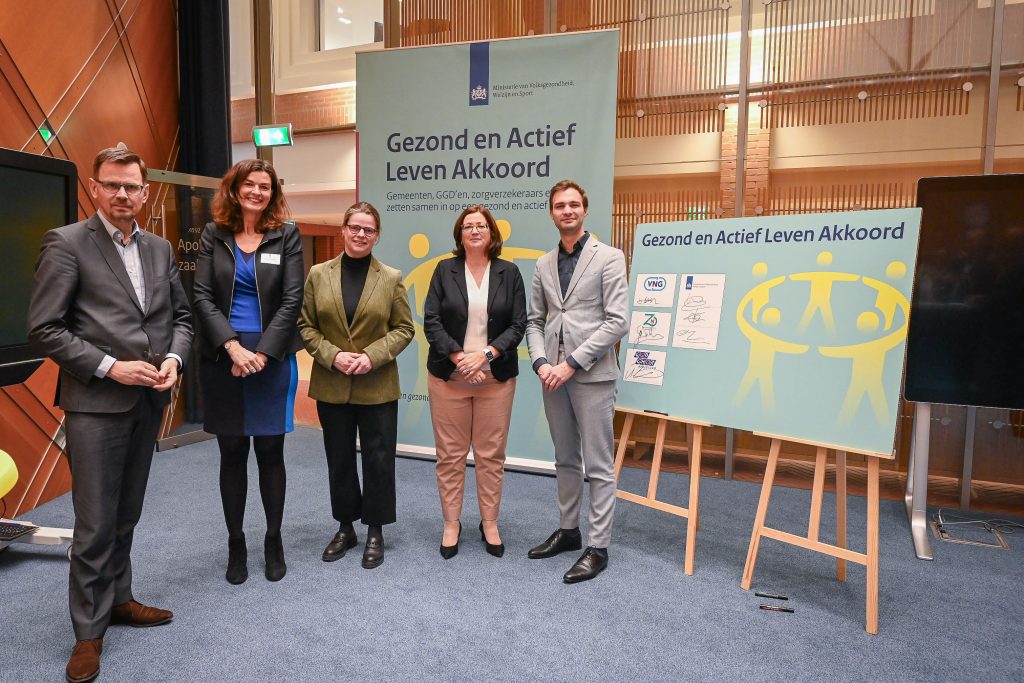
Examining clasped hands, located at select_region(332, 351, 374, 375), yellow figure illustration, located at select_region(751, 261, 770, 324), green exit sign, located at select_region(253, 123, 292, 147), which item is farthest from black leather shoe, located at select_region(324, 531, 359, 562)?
green exit sign, located at select_region(253, 123, 292, 147)

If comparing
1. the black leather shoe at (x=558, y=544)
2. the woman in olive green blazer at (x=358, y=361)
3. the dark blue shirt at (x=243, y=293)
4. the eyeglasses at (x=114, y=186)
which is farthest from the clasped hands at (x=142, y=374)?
the black leather shoe at (x=558, y=544)

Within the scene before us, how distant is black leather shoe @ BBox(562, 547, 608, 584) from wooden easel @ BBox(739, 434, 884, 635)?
61 centimetres

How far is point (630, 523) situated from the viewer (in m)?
3.45

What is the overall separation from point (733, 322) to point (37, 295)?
2651mm

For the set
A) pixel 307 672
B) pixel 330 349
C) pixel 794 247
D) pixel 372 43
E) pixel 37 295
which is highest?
pixel 372 43

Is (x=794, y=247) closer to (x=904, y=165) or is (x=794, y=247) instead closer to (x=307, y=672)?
(x=904, y=165)

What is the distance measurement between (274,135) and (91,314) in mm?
3611

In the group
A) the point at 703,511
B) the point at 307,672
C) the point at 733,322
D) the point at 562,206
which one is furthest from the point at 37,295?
the point at 703,511

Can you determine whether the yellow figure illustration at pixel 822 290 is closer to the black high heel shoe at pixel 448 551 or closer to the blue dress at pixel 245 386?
the black high heel shoe at pixel 448 551

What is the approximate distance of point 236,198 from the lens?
252 centimetres

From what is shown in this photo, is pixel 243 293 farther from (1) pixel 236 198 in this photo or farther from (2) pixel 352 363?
(2) pixel 352 363

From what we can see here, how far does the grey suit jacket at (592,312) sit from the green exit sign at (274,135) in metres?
3.35

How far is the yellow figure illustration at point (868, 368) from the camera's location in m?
2.38

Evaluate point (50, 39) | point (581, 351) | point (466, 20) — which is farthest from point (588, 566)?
point (50, 39)
